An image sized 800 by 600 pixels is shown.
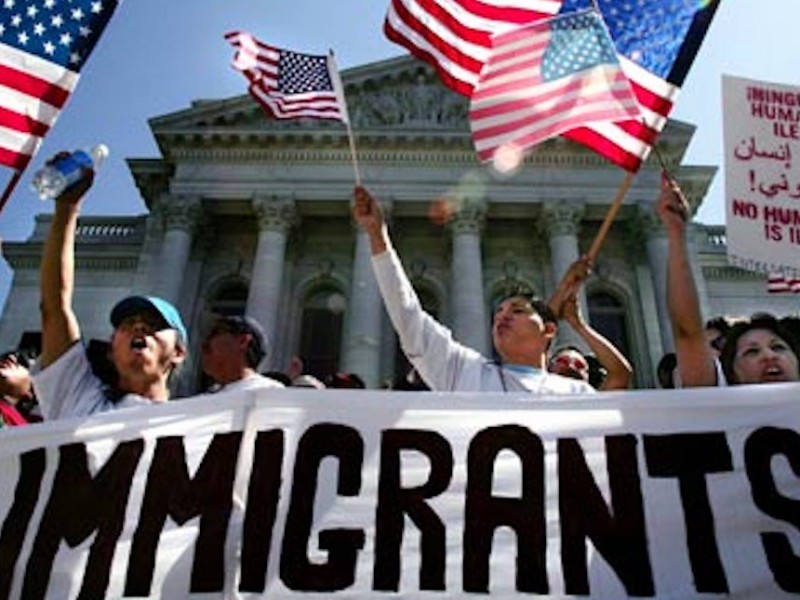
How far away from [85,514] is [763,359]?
3.32 m

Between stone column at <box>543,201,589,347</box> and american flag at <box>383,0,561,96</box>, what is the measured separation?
54.9ft

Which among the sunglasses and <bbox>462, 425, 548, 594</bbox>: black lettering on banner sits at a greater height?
the sunglasses

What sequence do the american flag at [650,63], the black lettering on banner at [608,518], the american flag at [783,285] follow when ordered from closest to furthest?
the black lettering on banner at [608,518]
the american flag at [650,63]
the american flag at [783,285]

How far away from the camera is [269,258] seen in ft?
74.9

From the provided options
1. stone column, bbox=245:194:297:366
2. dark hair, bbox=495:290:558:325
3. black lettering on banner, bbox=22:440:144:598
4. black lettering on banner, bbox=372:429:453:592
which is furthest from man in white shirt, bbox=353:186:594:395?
stone column, bbox=245:194:297:366

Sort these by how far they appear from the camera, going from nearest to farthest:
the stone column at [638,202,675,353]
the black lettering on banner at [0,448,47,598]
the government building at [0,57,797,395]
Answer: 1. the black lettering on banner at [0,448,47,598]
2. the stone column at [638,202,675,353]
3. the government building at [0,57,797,395]

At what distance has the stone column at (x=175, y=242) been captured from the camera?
73.3 ft

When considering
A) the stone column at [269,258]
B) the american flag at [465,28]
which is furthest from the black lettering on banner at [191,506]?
the stone column at [269,258]

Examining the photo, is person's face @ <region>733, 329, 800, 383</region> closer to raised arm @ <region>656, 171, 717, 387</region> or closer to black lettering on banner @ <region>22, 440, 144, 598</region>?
raised arm @ <region>656, 171, 717, 387</region>

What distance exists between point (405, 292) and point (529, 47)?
8.76 feet

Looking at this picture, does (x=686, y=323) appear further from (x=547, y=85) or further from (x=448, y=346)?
(x=547, y=85)

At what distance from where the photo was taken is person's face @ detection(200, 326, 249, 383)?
467 cm

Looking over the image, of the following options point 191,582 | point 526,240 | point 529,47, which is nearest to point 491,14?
point 529,47

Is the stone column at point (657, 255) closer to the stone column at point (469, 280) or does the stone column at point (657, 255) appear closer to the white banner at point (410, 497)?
the stone column at point (469, 280)
